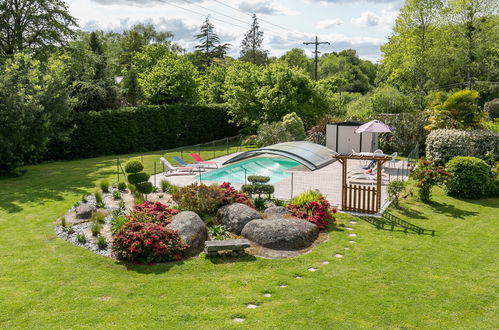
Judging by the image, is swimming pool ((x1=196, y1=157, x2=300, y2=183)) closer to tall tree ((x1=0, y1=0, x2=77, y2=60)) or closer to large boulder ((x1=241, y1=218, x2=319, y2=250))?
large boulder ((x1=241, y1=218, x2=319, y2=250))

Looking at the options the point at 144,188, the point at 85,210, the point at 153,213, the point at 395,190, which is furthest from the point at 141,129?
the point at 395,190

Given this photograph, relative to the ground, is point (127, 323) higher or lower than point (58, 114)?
lower

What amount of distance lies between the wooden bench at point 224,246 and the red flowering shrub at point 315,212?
116 inches

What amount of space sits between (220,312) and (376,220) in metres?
7.59

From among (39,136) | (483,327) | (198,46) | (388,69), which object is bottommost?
(483,327)

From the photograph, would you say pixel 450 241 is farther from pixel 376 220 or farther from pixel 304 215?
pixel 304 215

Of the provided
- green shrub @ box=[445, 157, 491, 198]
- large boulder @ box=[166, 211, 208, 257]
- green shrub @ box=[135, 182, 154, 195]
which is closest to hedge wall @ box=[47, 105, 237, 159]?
green shrub @ box=[135, 182, 154, 195]

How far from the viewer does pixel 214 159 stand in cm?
2606

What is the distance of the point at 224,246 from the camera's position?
1031cm

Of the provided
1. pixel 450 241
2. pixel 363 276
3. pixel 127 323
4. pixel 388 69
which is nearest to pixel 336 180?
pixel 450 241

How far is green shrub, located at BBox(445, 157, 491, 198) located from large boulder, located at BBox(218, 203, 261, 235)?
9.00 meters

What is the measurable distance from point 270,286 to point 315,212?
460 cm

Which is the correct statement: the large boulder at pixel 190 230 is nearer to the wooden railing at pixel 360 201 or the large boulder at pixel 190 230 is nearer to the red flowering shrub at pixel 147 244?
the red flowering shrub at pixel 147 244

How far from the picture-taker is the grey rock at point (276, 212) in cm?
1343
